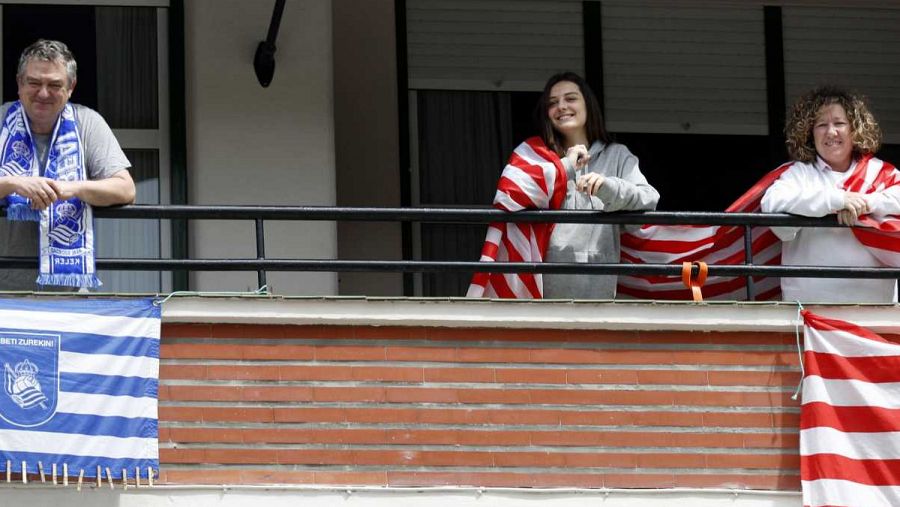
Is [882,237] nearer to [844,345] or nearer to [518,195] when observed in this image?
[844,345]

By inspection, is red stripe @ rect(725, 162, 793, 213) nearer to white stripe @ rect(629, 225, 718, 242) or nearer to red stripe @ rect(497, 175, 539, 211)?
white stripe @ rect(629, 225, 718, 242)

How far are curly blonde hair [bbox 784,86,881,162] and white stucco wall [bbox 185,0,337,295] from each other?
3027 millimetres

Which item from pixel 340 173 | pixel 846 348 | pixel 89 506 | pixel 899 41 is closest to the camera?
pixel 89 506

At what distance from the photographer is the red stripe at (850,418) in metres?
9.44

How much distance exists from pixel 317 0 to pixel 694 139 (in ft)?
9.99

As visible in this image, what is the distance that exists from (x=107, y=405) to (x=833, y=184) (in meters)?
3.96

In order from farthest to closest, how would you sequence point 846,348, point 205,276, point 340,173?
1. point 340,173
2. point 205,276
3. point 846,348

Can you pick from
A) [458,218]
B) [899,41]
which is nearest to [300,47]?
[458,218]

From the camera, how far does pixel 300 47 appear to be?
11.7m

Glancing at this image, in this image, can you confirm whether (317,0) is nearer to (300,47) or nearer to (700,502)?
(300,47)

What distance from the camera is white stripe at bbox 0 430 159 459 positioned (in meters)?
8.91

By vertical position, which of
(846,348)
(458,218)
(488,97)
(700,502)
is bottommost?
(700,502)

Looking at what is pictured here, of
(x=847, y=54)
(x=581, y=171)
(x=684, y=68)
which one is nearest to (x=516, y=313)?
(x=581, y=171)

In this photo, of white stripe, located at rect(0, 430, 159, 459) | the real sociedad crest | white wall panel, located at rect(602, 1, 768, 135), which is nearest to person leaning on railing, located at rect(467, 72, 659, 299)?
white stripe, located at rect(0, 430, 159, 459)
